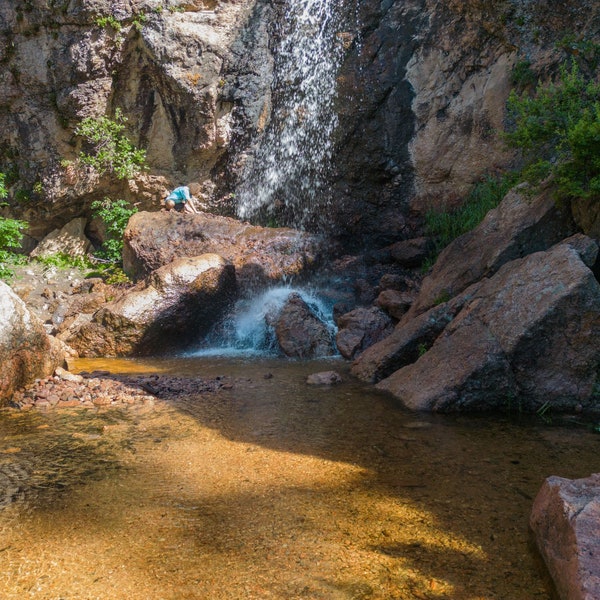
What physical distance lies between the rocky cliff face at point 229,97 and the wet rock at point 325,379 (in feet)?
19.6

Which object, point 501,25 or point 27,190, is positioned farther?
point 27,190

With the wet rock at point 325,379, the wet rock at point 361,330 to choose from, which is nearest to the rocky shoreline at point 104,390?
the wet rock at point 325,379

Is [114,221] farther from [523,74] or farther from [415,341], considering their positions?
[415,341]

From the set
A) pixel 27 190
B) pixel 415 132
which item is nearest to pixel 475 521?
pixel 415 132

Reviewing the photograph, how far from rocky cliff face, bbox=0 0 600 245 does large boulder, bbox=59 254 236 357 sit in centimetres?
372

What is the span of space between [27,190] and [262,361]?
9270 mm

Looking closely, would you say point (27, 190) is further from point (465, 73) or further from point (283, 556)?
point (283, 556)

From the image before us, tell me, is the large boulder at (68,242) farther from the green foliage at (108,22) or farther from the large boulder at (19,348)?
the large boulder at (19,348)

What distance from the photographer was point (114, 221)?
13.2m

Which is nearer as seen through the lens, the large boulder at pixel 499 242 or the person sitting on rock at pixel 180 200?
the large boulder at pixel 499 242

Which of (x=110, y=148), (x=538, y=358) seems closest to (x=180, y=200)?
(x=110, y=148)

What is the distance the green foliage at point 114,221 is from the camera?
12961 mm

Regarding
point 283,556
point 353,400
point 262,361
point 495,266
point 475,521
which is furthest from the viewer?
point 262,361

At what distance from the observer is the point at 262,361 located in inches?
301
